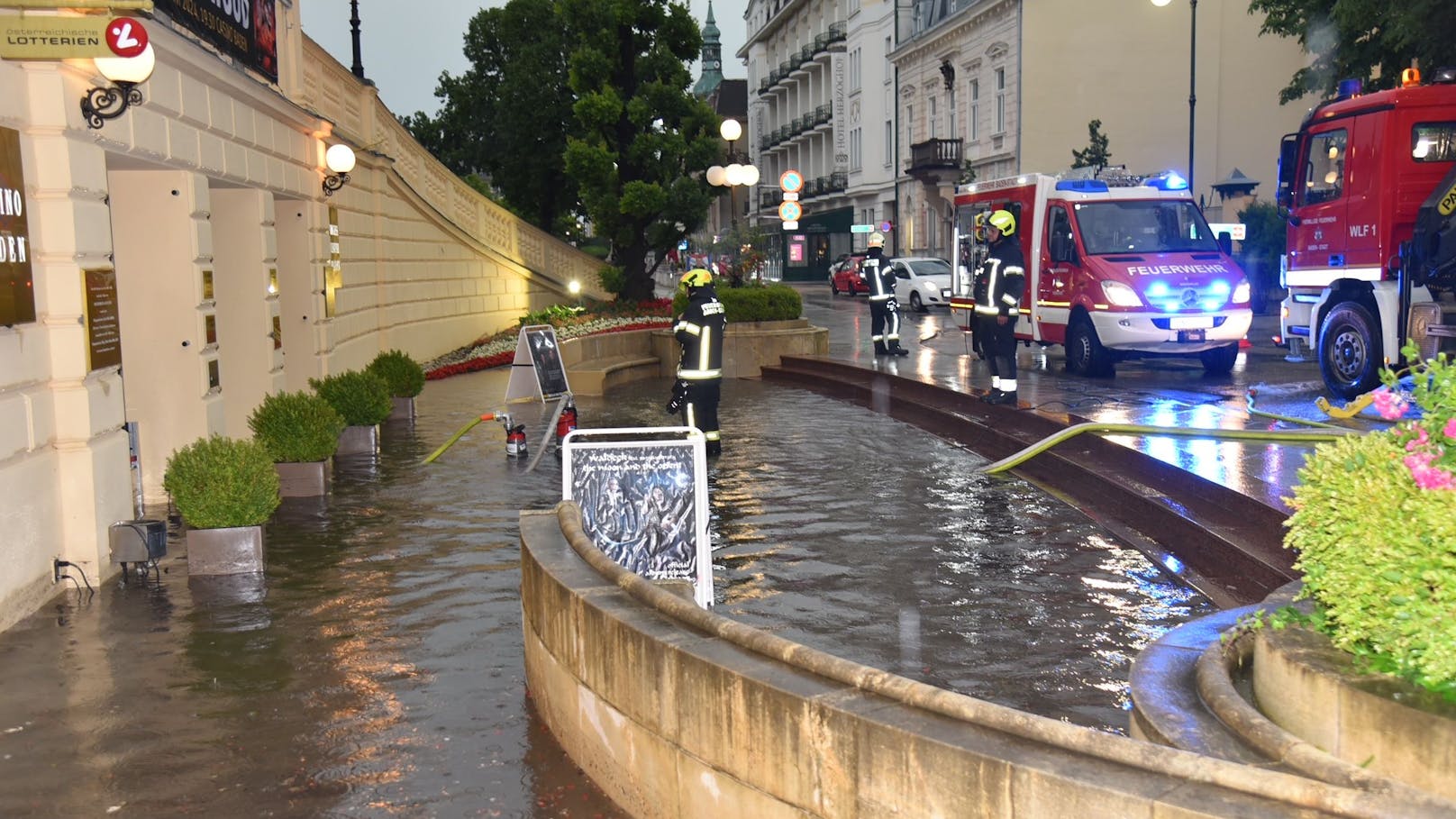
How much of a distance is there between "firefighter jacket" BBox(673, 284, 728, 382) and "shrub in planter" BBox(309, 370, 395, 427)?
148 inches

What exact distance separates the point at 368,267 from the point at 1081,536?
1376 centimetres

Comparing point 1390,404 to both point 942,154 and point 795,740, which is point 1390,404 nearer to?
point 795,740

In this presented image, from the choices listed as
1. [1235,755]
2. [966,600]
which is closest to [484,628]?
[966,600]

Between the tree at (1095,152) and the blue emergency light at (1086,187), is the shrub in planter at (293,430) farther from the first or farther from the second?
the tree at (1095,152)

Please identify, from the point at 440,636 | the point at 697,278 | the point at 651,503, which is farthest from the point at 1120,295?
the point at 440,636

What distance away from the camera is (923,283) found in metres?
41.8

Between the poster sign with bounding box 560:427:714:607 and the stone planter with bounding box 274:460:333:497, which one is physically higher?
the poster sign with bounding box 560:427:714:607

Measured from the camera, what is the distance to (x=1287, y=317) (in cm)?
1733

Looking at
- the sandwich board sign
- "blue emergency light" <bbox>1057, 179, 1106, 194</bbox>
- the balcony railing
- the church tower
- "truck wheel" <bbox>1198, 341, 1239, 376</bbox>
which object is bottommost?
"truck wheel" <bbox>1198, 341, 1239, 376</bbox>

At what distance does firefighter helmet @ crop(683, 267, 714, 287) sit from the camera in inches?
493

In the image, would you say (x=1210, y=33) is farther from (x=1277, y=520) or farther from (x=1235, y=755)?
(x=1235, y=755)

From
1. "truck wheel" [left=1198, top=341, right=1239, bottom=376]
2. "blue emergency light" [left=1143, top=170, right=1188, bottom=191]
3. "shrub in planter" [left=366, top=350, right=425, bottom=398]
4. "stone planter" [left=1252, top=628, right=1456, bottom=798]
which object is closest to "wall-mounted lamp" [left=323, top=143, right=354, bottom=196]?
"shrub in planter" [left=366, top=350, right=425, bottom=398]

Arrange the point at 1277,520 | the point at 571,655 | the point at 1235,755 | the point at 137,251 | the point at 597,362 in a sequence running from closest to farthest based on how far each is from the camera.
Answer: the point at 1235,755 < the point at 571,655 < the point at 1277,520 < the point at 137,251 < the point at 597,362

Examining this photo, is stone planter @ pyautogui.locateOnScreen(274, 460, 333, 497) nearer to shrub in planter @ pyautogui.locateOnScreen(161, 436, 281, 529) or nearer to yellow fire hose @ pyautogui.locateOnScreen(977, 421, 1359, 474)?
shrub in planter @ pyautogui.locateOnScreen(161, 436, 281, 529)
